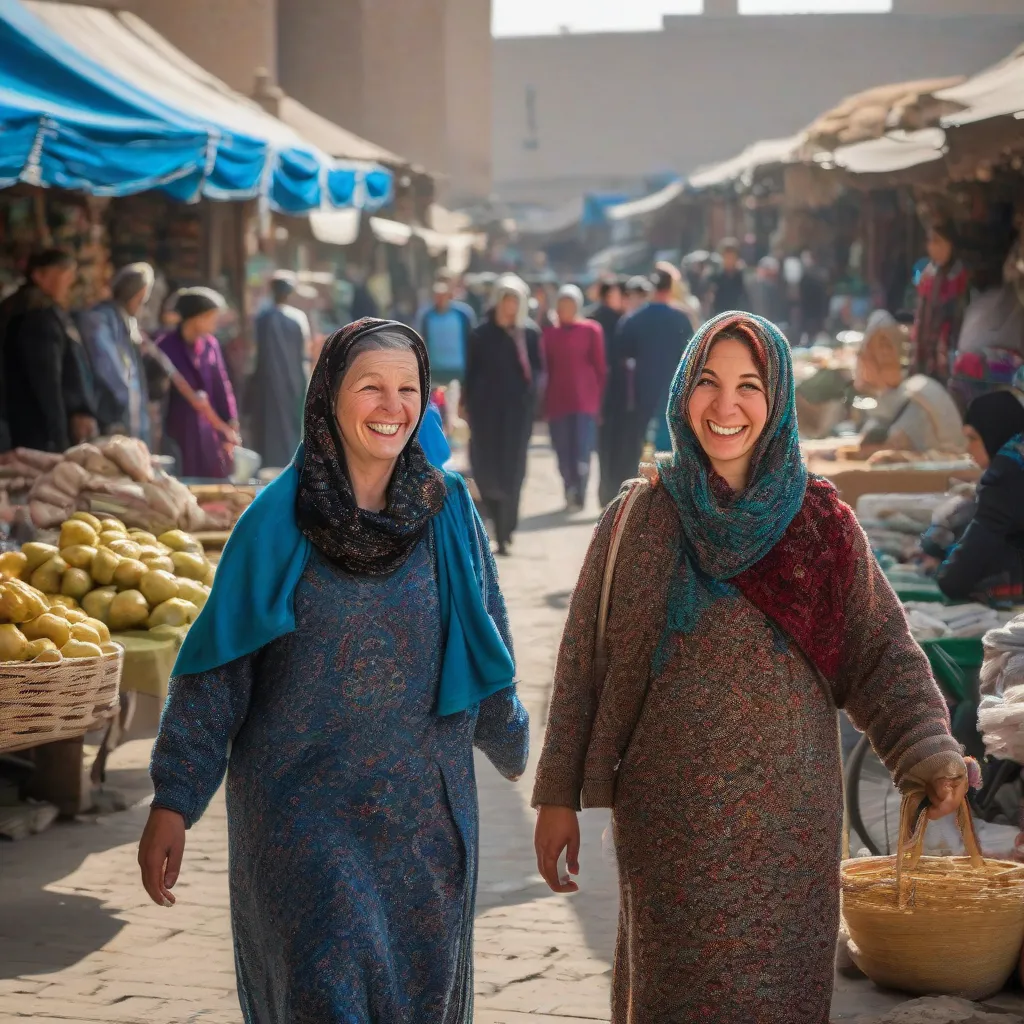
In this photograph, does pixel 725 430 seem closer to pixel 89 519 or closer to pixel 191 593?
pixel 191 593

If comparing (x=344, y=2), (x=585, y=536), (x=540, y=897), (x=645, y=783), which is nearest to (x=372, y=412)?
(x=645, y=783)

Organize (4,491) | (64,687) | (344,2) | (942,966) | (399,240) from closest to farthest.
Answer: (942,966)
(64,687)
(4,491)
(399,240)
(344,2)

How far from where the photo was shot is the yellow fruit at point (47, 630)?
5348 mm

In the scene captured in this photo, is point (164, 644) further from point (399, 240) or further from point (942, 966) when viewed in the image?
point (399, 240)

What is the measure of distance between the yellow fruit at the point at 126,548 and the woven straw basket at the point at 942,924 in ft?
9.40

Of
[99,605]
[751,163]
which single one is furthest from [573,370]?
[99,605]

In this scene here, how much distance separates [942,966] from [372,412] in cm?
213

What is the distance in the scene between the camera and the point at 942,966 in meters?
4.35

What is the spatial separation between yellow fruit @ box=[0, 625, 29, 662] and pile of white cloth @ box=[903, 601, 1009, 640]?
8.53 feet

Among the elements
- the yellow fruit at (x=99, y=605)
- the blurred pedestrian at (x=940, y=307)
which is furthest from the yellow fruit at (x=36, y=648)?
the blurred pedestrian at (x=940, y=307)

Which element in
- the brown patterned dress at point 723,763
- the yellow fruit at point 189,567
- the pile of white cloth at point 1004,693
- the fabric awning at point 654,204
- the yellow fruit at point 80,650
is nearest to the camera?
the brown patterned dress at point 723,763

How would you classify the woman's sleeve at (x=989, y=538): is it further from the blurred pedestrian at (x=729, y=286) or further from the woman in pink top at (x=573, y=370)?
the blurred pedestrian at (x=729, y=286)

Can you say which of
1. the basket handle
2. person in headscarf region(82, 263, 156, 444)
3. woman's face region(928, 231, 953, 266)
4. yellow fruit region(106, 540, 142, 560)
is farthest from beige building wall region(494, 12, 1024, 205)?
the basket handle

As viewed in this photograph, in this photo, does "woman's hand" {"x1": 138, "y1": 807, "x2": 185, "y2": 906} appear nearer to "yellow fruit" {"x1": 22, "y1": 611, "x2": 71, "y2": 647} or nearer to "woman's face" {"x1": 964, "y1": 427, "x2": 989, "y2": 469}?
"yellow fruit" {"x1": 22, "y1": 611, "x2": 71, "y2": 647}
